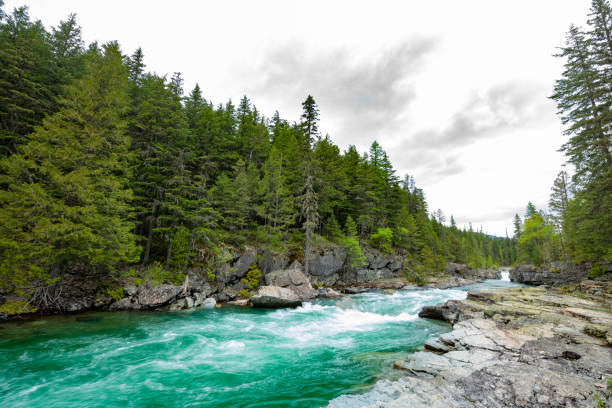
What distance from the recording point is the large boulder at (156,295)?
15.2 meters

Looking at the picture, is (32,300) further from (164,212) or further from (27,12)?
(27,12)

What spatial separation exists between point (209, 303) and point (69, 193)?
427 inches

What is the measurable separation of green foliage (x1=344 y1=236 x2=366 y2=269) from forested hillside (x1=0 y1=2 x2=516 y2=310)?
201 millimetres

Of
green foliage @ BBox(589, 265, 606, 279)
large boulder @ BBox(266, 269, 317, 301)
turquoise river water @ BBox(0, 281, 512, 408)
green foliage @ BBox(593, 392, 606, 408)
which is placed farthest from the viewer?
green foliage @ BBox(589, 265, 606, 279)

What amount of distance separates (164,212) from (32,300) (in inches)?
415

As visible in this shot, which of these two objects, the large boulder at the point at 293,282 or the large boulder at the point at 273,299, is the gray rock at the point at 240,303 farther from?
the large boulder at the point at 293,282

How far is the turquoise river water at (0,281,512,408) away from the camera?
5895 mm

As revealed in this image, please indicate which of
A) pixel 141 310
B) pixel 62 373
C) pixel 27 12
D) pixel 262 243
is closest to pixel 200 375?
pixel 62 373

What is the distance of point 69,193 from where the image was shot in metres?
12.2

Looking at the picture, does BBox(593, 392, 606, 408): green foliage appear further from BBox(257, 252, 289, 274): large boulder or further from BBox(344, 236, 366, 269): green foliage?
BBox(344, 236, 366, 269): green foliage

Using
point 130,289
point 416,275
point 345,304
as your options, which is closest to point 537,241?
point 416,275

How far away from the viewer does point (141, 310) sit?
14.8 metres

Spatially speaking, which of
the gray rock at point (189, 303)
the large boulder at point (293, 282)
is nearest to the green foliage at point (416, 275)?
the large boulder at point (293, 282)

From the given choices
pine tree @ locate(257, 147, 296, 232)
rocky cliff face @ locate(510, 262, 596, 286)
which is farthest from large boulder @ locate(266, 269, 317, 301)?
rocky cliff face @ locate(510, 262, 596, 286)
